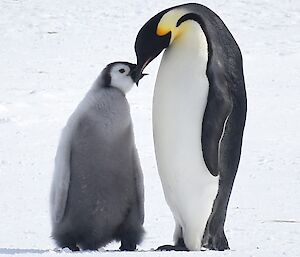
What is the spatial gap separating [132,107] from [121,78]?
13.4ft

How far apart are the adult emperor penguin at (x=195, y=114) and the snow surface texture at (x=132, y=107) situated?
0.84 feet

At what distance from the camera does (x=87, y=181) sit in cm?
422

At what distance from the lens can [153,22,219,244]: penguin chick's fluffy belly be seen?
409 centimetres

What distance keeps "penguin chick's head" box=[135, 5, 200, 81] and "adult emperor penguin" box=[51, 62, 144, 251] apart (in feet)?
0.98

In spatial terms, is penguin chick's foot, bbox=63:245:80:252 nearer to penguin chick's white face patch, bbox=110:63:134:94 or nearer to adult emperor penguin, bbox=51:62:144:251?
adult emperor penguin, bbox=51:62:144:251

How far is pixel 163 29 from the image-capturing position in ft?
13.7

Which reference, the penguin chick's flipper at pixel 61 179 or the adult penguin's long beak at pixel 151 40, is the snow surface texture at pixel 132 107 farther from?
the adult penguin's long beak at pixel 151 40

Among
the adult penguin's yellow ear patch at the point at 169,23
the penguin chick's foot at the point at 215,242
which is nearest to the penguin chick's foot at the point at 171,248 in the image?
the penguin chick's foot at the point at 215,242

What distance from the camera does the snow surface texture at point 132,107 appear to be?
4.93 metres

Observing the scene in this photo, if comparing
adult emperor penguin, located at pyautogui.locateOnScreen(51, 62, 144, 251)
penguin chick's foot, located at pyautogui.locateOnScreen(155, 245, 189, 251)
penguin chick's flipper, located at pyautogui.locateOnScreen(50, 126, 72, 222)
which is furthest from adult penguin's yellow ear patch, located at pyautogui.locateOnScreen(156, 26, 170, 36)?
penguin chick's foot, located at pyautogui.locateOnScreen(155, 245, 189, 251)

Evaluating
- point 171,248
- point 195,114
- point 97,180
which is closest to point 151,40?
point 195,114

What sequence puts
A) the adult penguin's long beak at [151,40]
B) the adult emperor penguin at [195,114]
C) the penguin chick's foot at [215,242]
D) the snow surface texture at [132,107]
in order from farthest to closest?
the snow surface texture at [132,107], the penguin chick's foot at [215,242], the adult penguin's long beak at [151,40], the adult emperor penguin at [195,114]

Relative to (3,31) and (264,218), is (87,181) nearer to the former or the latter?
(264,218)

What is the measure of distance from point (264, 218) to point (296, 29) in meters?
8.77
